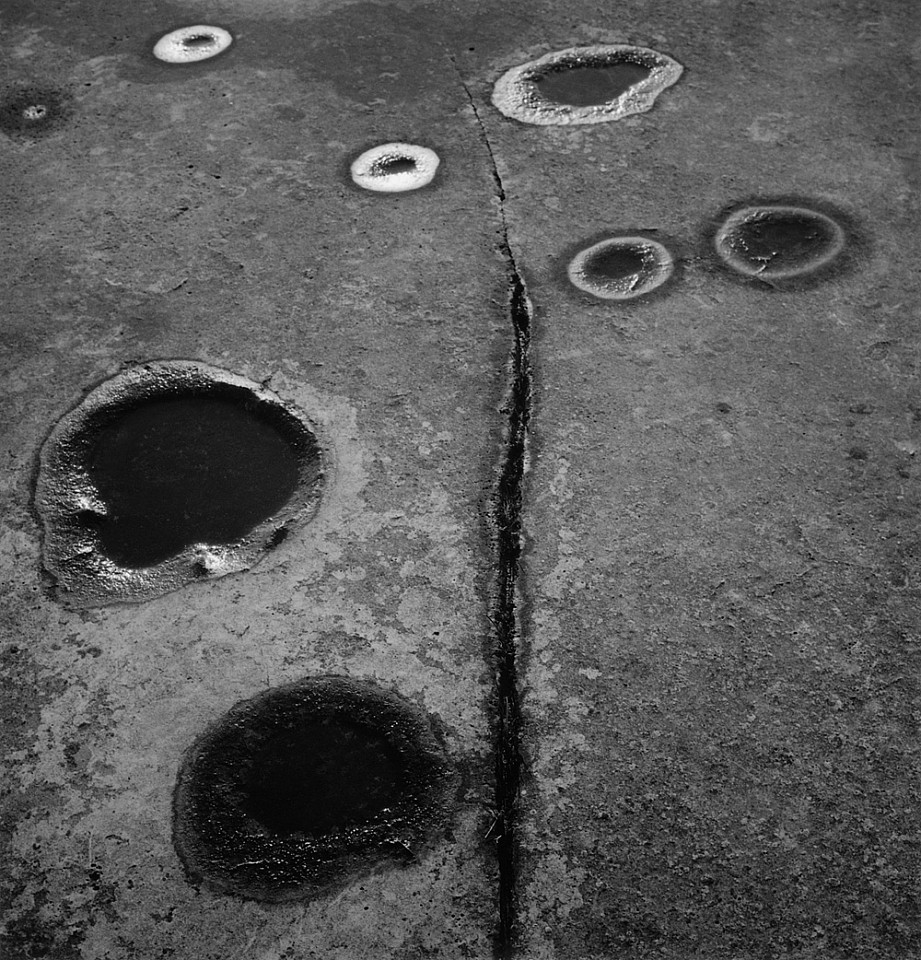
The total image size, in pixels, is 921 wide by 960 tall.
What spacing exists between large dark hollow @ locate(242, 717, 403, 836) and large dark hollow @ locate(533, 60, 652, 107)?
9.33 feet

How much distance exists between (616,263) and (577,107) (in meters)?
1.06

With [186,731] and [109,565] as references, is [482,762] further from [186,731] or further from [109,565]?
[109,565]

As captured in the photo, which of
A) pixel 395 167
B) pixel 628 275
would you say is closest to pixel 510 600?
pixel 628 275

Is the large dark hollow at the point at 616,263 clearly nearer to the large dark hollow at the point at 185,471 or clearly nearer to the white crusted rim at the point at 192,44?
the large dark hollow at the point at 185,471

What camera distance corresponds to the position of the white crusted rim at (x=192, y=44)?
4488 mm

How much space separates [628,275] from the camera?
3.32m

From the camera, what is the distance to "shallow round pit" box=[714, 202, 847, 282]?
10.9ft

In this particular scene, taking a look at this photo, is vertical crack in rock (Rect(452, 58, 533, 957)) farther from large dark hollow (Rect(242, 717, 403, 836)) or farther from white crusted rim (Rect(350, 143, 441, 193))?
white crusted rim (Rect(350, 143, 441, 193))

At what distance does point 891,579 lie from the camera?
247 cm

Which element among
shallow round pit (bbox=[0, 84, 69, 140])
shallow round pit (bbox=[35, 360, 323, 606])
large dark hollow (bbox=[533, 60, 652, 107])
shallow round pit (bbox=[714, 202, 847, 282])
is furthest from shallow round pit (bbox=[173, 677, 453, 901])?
shallow round pit (bbox=[0, 84, 69, 140])

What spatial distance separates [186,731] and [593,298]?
1773 mm

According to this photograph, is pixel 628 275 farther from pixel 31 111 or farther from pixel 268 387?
pixel 31 111

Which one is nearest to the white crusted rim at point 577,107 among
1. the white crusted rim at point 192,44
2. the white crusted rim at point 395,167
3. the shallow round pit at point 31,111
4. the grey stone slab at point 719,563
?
the grey stone slab at point 719,563

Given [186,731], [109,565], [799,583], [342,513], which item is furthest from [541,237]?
[186,731]
